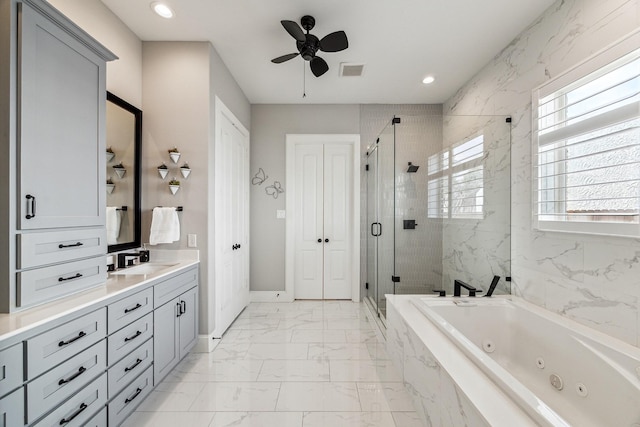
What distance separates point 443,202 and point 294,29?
1.85m

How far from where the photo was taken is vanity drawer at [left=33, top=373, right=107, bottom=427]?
1193 millimetres

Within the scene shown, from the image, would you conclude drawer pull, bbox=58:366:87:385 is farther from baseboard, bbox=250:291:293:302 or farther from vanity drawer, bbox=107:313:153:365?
baseboard, bbox=250:291:293:302

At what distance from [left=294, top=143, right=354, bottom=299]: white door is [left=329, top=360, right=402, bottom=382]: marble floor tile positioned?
1.66 m

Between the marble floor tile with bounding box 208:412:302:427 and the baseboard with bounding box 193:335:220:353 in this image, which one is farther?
the baseboard with bounding box 193:335:220:353

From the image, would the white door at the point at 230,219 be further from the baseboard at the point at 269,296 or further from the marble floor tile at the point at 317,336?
the marble floor tile at the point at 317,336

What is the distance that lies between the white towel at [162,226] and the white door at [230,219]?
41 centimetres

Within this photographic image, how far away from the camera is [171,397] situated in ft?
6.37

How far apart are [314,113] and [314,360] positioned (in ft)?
9.83

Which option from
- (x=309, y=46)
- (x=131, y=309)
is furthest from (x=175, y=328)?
(x=309, y=46)

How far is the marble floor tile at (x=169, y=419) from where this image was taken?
1.70 m

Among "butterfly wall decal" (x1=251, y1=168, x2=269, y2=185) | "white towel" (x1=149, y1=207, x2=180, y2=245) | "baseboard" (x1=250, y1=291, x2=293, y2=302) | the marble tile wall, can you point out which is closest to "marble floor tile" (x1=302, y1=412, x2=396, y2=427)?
the marble tile wall

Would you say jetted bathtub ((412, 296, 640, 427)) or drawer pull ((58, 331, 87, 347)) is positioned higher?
drawer pull ((58, 331, 87, 347))

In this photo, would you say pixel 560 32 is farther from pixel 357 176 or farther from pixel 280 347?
pixel 280 347

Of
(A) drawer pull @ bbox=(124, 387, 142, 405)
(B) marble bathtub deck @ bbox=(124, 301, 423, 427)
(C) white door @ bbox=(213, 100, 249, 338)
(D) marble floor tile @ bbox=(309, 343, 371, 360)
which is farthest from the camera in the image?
(C) white door @ bbox=(213, 100, 249, 338)
